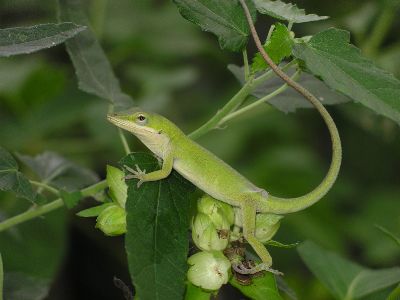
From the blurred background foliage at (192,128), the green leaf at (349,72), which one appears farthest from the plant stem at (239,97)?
the blurred background foliage at (192,128)

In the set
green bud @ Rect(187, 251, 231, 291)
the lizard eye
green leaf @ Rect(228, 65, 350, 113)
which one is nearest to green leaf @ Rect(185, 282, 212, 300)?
green bud @ Rect(187, 251, 231, 291)

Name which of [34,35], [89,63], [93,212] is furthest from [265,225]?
[89,63]

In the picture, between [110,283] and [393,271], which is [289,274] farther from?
[393,271]

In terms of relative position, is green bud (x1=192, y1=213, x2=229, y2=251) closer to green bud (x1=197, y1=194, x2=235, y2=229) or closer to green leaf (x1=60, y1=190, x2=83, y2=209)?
green bud (x1=197, y1=194, x2=235, y2=229)

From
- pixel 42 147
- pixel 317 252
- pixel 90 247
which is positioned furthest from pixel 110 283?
pixel 317 252

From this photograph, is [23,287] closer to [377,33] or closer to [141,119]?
[141,119]

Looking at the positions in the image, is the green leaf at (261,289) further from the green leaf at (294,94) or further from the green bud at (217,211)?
the green leaf at (294,94)
